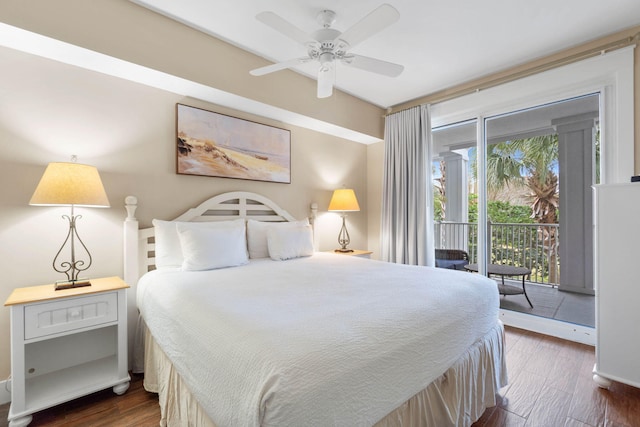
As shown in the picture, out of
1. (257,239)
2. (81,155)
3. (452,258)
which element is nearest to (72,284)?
(81,155)

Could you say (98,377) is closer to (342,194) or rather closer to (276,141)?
(276,141)

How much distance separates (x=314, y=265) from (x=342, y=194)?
1.46 metres

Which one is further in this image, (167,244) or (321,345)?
(167,244)

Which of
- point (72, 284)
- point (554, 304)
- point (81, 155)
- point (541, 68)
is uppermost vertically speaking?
point (541, 68)

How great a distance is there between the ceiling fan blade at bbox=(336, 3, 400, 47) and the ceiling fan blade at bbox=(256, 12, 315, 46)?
9.6 inches

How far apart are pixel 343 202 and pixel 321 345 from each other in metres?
Result: 2.76

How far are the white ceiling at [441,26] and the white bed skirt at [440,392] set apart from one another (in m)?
2.30

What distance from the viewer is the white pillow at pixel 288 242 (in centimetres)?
278

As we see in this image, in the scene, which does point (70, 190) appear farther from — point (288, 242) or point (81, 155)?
point (288, 242)

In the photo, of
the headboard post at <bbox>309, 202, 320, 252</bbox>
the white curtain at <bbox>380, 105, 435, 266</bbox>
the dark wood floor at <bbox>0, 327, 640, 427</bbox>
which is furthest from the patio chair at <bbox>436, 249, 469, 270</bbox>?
Answer: the headboard post at <bbox>309, 202, 320, 252</bbox>

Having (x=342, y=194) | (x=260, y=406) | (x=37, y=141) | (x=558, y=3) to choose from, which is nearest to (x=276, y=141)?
(x=342, y=194)

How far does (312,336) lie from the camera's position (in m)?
1.04

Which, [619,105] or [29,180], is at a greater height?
[619,105]

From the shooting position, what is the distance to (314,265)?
248 cm
